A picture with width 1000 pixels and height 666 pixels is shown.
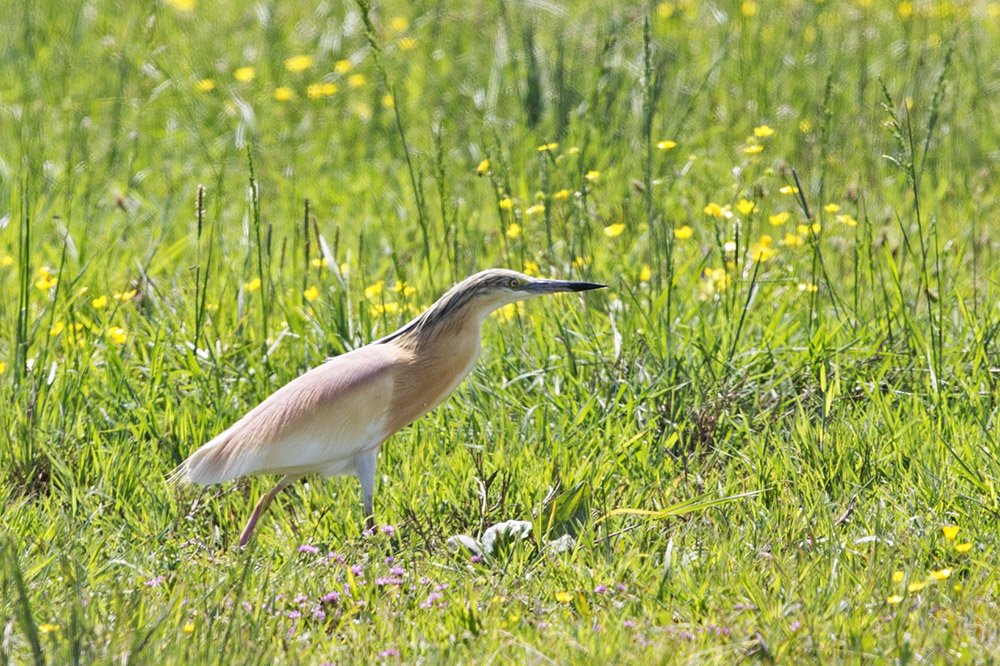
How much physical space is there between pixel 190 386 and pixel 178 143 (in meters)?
2.85

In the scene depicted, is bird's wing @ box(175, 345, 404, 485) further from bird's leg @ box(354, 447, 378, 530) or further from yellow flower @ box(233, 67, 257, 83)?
yellow flower @ box(233, 67, 257, 83)

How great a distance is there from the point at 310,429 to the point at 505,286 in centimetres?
74

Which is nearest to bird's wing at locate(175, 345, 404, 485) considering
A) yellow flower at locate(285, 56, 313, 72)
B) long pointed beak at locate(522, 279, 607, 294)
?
long pointed beak at locate(522, 279, 607, 294)

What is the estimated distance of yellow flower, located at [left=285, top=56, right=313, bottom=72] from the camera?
773 centimetres

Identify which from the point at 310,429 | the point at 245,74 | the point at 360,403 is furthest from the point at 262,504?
the point at 245,74

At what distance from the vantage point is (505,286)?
3936 millimetres

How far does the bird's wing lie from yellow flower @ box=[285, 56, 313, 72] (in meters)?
4.24

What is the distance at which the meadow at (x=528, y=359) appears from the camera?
126 inches

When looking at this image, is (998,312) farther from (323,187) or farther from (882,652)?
(323,187)

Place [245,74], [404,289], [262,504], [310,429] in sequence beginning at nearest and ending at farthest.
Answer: [310,429], [262,504], [404,289], [245,74]

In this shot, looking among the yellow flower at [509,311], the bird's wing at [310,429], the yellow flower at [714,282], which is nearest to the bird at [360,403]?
the bird's wing at [310,429]

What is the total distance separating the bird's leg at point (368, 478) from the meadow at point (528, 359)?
11 cm

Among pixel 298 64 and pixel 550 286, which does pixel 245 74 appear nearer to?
pixel 298 64

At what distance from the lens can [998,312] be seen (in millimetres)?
4645
